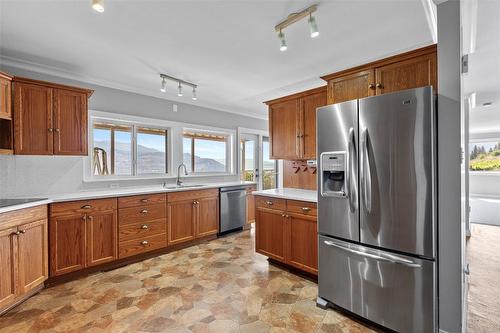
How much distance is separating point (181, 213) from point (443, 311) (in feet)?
10.6

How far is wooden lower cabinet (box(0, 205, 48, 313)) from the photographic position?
6.97 feet

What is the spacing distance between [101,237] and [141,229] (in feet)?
1.59

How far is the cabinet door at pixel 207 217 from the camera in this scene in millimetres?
4023

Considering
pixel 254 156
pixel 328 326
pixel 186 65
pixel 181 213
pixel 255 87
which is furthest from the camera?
pixel 254 156

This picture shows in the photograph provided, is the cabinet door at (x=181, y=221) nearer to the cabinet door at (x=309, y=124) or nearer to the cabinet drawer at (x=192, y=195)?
the cabinet drawer at (x=192, y=195)

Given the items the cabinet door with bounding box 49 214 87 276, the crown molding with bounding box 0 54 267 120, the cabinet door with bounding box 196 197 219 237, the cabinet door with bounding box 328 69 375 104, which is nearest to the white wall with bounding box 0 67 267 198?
the crown molding with bounding box 0 54 267 120

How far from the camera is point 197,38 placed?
246cm

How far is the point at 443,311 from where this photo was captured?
66.6 inches

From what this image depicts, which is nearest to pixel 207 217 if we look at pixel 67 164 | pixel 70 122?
pixel 67 164

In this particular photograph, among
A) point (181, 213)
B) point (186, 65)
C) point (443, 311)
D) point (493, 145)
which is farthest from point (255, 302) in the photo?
point (493, 145)

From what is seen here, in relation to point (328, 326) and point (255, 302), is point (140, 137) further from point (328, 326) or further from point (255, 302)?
point (328, 326)

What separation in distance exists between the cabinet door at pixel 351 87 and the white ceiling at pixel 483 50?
856 mm

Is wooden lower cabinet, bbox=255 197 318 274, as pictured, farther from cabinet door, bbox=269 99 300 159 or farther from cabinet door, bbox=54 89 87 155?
cabinet door, bbox=54 89 87 155

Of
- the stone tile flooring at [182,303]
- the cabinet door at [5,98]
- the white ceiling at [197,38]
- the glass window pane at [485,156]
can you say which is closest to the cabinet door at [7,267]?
the stone tile flooring at [182,303]
